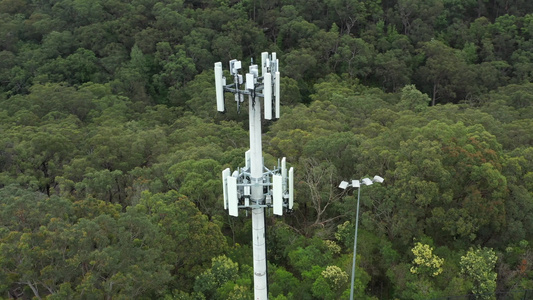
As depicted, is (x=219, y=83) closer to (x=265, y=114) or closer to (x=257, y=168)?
(x=265, y=114)

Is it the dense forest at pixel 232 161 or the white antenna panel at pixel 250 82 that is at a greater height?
the white antenna panel at pixel 250 82

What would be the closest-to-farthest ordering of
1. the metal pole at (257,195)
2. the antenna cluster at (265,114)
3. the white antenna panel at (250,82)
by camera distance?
the white antenna panel at (250,82) → the antenna cluster at (265,114) → the metal pole at (257,195)

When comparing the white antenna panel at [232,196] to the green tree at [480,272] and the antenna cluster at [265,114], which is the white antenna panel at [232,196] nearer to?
the antenna cluster at [265,114]

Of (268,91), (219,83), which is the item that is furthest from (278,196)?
(219,83)

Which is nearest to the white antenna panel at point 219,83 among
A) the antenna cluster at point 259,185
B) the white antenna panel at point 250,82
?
the white antenna panel at point 250,82

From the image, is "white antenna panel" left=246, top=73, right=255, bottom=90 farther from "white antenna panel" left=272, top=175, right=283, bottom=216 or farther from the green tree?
the green tree

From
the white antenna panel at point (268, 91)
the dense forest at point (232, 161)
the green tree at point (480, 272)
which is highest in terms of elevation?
the white antenna panel at point (268, 91)
